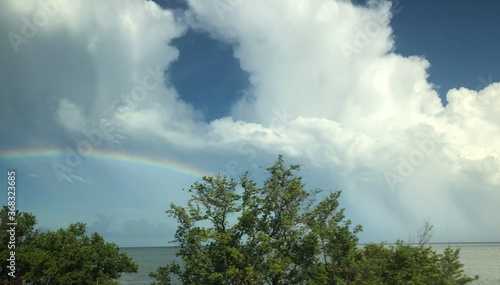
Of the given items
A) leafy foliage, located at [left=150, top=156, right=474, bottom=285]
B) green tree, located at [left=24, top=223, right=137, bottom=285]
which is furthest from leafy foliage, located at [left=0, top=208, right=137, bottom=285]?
leafy foliage, located at [left=150, top=156, right=474, bottom=285]

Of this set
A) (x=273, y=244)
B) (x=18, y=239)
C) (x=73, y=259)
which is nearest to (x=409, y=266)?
(x=273, y=244)

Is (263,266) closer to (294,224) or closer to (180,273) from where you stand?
(294,224)

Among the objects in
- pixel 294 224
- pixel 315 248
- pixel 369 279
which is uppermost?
pixel 294 224

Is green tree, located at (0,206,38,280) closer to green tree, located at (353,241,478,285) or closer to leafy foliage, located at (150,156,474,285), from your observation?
Result: leafy foliage, located at (150,156,474,285)

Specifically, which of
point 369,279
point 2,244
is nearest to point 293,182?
point 369,279

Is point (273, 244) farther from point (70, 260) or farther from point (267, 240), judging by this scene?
point (70, 260)

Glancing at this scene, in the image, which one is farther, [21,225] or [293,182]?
[21,225]

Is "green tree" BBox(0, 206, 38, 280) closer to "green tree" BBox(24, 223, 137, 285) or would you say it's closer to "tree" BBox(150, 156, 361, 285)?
"green tree" BBox(24, 223, 137, 285)

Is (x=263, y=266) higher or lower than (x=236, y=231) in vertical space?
lower

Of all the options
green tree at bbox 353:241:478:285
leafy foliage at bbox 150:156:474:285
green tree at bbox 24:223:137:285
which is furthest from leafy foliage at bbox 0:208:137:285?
green tree at bbox 353:241:478:285

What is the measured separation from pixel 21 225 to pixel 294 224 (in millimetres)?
29048

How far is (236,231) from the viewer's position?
86.6ft

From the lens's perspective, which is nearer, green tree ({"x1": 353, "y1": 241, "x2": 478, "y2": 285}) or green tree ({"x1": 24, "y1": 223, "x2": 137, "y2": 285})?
green tree ({"x1": 353, "y1": 241, "x2": 478, "y2": 285})

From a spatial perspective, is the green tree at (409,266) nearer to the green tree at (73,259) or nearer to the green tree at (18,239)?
the green tree at (73,259)
